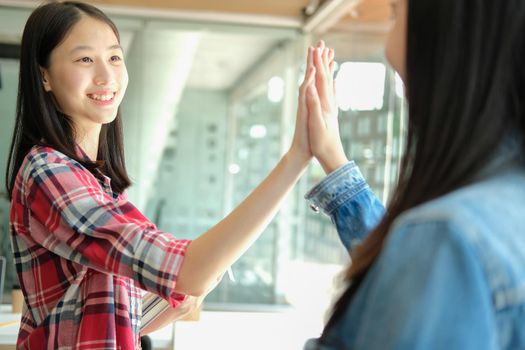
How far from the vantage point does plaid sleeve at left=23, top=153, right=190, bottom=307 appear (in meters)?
0.98

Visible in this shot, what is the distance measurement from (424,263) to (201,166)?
188 inches

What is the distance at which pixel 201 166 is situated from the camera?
521cm

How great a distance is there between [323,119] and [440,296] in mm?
661

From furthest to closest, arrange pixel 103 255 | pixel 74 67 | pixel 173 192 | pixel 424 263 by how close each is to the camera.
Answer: pixel 173 192, pixel 74 67, pixel 103 255, pixel 424 263

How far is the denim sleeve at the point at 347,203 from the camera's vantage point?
1.01 metres

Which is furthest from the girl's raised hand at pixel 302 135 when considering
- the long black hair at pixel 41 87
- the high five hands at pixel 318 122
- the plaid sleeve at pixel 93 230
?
the long black hair at pixel 41 87

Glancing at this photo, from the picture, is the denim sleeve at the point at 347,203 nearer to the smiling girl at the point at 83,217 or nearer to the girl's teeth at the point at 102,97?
the smiling girl at the point at 83,217

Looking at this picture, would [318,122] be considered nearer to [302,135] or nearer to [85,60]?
[302,135]

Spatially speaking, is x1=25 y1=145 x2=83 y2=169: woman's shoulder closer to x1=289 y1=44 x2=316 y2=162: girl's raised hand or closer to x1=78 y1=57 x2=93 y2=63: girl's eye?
x1=78 y1=57 x2=93 y2=63: girl's eye

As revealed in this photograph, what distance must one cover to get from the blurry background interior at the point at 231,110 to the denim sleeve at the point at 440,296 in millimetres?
4182

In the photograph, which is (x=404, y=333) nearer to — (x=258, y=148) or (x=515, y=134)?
(x=515, y=134)

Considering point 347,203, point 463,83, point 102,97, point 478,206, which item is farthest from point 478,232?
point 102,97

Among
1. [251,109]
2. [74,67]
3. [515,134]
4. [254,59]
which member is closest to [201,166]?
[251,109]

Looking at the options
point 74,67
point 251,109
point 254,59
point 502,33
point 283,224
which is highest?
point 254,59
